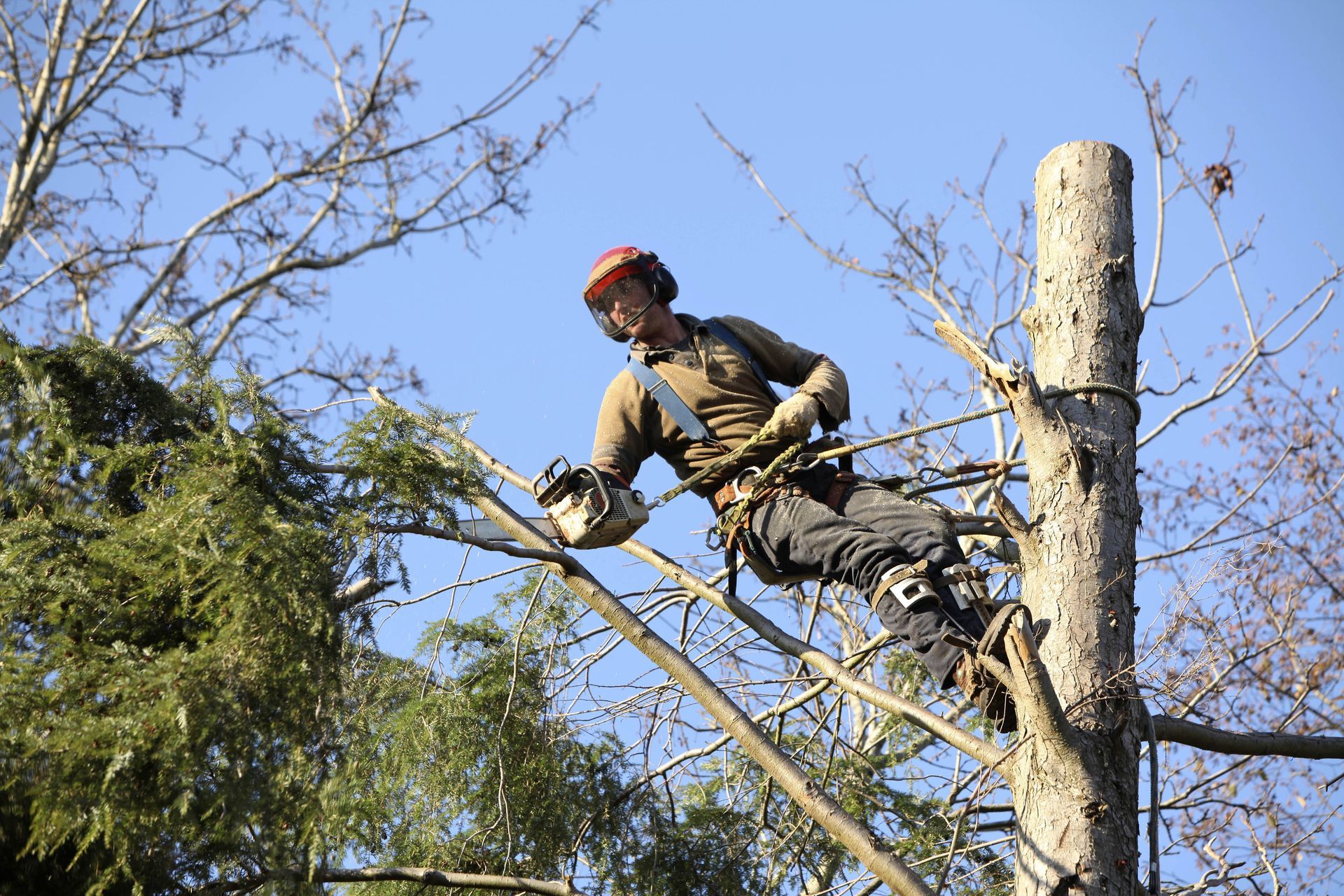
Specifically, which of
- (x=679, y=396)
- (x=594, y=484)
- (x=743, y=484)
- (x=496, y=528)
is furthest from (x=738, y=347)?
(x=496, y=528)

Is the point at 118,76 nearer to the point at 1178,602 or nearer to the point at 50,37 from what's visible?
the point at 50,37

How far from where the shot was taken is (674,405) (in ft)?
15.3

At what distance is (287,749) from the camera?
11.1ft

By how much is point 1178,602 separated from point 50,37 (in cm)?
1096

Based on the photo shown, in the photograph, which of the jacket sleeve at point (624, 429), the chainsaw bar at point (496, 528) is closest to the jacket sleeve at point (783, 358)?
the jacket sleeve at point (624, 429)

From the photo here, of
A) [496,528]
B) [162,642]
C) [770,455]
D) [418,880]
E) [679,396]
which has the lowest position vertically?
[418,880]

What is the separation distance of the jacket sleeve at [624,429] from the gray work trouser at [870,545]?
0.48m

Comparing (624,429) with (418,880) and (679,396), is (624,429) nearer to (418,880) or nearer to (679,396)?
(679,396)

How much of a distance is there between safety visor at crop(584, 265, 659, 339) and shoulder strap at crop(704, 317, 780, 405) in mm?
234

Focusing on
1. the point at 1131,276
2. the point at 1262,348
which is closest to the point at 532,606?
the point at 1131,276

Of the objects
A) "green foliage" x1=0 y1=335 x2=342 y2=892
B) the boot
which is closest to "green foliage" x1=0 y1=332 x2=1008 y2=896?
"green foliage" x1=0 y1=335 x2=342 y2=892

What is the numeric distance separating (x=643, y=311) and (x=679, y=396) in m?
0.34

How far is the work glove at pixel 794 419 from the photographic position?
4.39 meters

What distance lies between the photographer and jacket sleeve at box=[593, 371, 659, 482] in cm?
459
